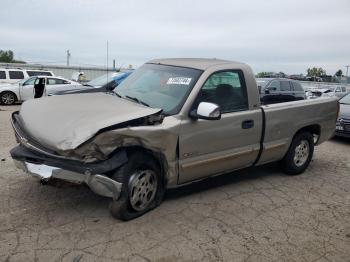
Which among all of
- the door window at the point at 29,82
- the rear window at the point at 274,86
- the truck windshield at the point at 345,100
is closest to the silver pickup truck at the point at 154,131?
the truck windshield at the point at 345,100

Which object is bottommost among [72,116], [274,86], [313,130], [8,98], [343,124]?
[8,98]

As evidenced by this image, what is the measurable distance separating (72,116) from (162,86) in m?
1.28

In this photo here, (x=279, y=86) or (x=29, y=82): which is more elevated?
(x=279, y=86)

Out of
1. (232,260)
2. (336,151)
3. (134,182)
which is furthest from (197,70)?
(336,151)

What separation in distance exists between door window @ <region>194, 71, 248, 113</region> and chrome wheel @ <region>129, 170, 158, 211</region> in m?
1.08

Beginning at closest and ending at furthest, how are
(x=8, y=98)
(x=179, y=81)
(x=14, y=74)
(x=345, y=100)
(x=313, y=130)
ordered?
(x=179, y=81) → (x=313, y=130) → (x=345, y=100) → (x=8, y=98) → (x=14, y=74)

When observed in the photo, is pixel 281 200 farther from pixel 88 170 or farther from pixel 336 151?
pixel 336 151

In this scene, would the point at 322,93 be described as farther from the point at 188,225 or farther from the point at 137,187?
the point at 137,187

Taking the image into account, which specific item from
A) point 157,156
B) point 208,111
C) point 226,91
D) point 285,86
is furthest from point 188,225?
point 285,86

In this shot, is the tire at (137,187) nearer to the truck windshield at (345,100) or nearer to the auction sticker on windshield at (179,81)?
the auction sticker on windshield at (179,81)

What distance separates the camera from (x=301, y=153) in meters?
6.36

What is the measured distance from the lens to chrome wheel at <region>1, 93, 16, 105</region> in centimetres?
1666

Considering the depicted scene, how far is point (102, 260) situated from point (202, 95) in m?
2.22

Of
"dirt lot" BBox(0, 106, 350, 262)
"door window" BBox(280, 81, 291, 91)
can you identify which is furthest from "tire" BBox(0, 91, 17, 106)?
"dirt lot" BBox(0, 106, 350, 262)
